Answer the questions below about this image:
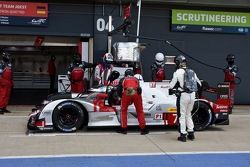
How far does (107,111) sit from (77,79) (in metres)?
4.61

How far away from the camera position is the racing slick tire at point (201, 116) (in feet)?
38.5

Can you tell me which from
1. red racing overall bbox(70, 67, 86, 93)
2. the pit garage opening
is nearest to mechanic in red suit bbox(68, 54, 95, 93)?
red racing overall bbox(70, 67, 86, 93)

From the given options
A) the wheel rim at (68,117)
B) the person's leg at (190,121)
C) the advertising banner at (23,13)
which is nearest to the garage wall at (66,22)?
the advertising banner at (23,13)

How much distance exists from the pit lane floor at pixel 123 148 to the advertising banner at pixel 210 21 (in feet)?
22.5

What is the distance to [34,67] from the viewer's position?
20.0m

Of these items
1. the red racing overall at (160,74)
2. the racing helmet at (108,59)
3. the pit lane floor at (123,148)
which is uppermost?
the racing helmet at (108,59)

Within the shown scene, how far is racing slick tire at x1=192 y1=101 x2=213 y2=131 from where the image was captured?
1175 centimetres

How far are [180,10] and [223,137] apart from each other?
28.0ft

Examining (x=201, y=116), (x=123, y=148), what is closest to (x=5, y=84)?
(x=201, y=116)

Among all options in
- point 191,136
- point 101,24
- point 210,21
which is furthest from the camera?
point 210,21

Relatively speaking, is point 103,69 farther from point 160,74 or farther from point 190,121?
point 190,121

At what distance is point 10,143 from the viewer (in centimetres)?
1012

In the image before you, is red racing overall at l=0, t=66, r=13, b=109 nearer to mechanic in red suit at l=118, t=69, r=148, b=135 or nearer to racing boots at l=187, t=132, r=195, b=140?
mechanic in red suit at l=118, t=69, r=148, b=135

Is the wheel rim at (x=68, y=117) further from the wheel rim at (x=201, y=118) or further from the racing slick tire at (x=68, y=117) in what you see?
the wheel rim at (x=201, y=118)
